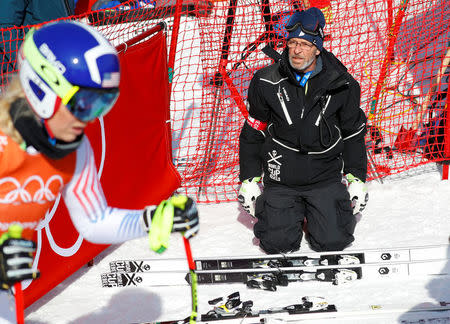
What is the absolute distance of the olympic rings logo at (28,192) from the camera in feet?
7.86

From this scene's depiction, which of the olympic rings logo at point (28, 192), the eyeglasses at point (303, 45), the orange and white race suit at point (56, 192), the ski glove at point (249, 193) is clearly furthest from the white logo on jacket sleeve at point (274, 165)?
the olympic rings logo at point (28, 192)

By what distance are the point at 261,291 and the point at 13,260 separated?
6.66 feet

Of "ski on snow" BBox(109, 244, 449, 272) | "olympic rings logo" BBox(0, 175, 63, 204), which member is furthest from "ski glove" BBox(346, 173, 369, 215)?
"olympic rings logo" BBox(0, 175, 63, 204)

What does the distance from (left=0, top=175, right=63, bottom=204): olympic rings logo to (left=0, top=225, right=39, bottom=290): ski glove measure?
19 cm

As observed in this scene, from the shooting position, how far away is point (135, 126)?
14.6ft

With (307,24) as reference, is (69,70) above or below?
below

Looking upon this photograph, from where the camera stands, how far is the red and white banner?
3801mm

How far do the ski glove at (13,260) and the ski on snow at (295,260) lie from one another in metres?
1.83

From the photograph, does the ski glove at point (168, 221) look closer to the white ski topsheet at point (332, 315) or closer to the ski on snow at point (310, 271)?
the white ski topsheet at point (332, 315)

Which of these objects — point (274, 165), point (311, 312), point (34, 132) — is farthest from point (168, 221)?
point (274, 165)

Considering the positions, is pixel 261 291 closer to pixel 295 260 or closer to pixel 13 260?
pixel 295 260

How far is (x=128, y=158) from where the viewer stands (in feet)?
14.5

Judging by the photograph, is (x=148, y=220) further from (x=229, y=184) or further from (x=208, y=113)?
(x=208, y=113)

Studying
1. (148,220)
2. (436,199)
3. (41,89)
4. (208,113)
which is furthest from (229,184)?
(41,89)
